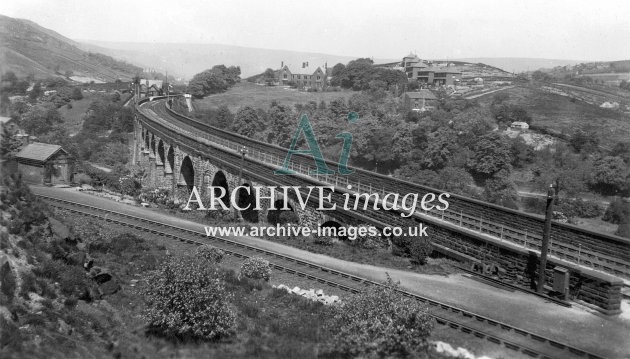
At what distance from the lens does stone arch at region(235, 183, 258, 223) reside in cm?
2784

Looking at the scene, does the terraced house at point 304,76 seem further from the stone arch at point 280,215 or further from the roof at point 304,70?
the stone arch at point 280,215

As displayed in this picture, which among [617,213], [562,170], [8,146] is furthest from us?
[562,170]

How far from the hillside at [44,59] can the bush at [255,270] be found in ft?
362

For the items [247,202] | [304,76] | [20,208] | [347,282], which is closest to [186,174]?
[247,202]

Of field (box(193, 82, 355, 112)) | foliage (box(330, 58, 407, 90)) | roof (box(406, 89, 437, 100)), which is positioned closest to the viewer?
roof (box(406, 89, 437, 100))

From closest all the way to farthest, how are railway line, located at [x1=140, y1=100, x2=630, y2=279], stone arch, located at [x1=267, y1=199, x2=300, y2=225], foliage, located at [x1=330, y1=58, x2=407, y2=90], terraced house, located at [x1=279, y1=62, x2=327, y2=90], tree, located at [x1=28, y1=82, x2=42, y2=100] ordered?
railway line, located at [x1=140, y1=100, x2=630, y2=279] < stone arch, located at [x1=267, y1=199, x2=300, y2=225] < foliage, located at [x1=330, y1=58, x2=407, y2=90] < tree, located at [x1=28, y1=82, x2=42, y2=100] < terraced house, located at [x1=279, y1=62, x2=327, y2=90]

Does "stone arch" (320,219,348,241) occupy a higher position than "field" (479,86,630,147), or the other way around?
"field" (479,86,630,147)

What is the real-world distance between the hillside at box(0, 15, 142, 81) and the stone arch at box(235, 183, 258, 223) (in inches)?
3896

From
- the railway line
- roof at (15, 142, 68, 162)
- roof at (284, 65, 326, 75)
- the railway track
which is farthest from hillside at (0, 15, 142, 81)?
the railway line

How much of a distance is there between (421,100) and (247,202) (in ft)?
146

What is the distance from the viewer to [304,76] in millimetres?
100188

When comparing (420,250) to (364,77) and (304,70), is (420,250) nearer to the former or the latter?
(364,77)

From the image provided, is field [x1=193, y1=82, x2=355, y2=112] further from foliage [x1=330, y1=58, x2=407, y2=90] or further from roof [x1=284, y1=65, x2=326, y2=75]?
roof [x1=284, y1=65, x2=326, y2=75]

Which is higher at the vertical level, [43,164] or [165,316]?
[165,316]
